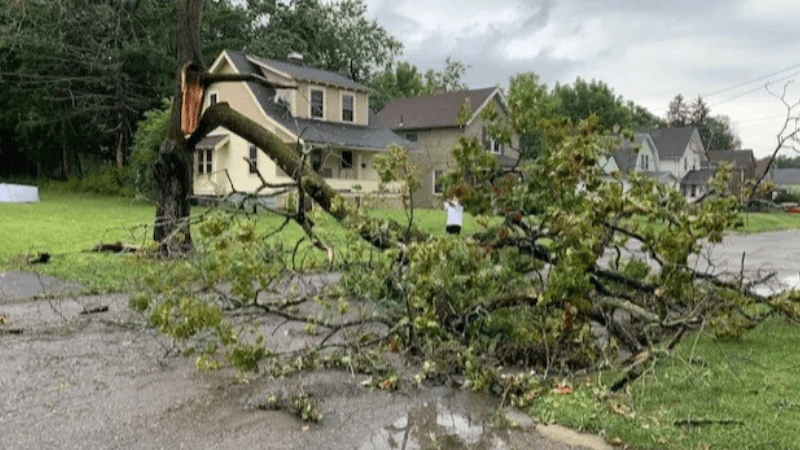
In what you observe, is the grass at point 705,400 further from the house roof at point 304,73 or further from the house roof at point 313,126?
the house roof at point 304,73

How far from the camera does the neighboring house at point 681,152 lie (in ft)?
154

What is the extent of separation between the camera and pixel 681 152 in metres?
47.0

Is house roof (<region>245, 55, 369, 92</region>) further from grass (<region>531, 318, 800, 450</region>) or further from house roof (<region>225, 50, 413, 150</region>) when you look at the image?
grass (<region>531, 318, 800, 450</region>)

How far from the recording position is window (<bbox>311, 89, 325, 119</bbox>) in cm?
2669

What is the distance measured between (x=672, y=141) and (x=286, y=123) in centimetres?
3408

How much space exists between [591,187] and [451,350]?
2.02 m

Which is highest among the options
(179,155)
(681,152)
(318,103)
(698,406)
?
(318,103)

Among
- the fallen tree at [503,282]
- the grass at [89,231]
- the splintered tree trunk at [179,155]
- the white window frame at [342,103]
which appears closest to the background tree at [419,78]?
the white window frame at [342,103]

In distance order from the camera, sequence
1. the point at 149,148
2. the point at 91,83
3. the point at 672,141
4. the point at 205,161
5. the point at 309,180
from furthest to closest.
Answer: the point at 672,141
the point at 91,83
the point at 205,161
the point at 149,148
the point at 309,180

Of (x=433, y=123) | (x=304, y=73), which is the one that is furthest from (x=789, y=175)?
(x=304, y=73)

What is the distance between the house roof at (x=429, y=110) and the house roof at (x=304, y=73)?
18.0 feet

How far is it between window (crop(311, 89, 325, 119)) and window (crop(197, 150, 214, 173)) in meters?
4.74

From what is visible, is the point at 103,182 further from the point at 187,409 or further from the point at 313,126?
the point at 187,409

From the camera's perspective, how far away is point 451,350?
5219 mm
